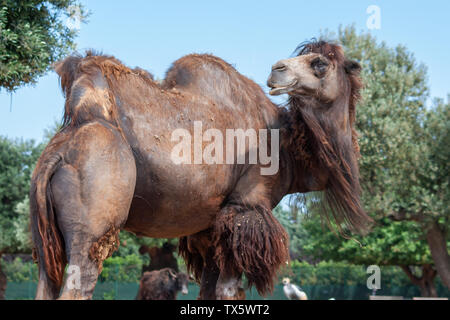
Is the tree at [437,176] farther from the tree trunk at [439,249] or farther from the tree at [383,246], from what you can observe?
the tree at [383,246]

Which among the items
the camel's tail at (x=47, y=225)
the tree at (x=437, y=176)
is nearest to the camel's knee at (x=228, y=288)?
the camel's tail at (x=47, y=225)

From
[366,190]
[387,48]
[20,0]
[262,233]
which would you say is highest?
[387,48]

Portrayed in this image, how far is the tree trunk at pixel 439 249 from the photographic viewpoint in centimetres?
1894

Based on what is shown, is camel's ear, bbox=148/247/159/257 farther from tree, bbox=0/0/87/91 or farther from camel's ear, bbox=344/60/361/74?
camel's ear, bbox=344/60/361/74

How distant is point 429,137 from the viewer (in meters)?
18.3

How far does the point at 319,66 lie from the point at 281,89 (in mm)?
413

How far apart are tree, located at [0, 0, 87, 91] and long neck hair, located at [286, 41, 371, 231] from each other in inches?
202

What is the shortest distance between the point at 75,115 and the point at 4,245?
780 inches

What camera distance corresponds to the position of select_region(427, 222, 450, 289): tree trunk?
1894cm

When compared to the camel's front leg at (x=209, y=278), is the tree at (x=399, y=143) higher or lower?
higher

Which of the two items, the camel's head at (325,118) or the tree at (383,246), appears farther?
the tree at (383,246)
